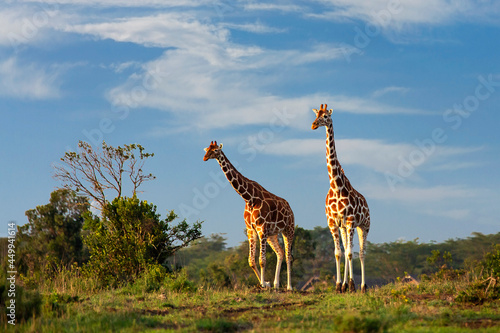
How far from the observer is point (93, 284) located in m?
20.3

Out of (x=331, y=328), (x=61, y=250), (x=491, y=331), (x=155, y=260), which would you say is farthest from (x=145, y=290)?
(x=61, y=250)

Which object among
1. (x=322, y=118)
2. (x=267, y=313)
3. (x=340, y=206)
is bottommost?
(x=267, y=313)

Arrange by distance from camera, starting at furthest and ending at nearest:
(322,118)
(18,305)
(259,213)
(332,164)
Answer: (259,213) < (332,164) < (322,118) < (18,305)

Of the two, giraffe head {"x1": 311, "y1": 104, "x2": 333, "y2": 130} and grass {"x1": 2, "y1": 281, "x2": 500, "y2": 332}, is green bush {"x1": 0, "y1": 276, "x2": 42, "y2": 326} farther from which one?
giraffe head {"x1": 311, "y1": 104, "x2": 333, "y2": 130}

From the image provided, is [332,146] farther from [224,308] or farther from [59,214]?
[59,214]

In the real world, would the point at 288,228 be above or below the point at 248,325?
above

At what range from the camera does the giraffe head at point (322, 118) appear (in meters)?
A: 18.1

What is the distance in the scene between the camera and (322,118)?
60.1 ft

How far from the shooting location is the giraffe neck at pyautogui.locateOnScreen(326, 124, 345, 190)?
1844 centimetres

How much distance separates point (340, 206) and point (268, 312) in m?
5.50

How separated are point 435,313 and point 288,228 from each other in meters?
8.21

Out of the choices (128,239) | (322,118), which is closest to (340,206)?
(322,118)

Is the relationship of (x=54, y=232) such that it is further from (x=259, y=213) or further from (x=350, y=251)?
(x=350, y=251)

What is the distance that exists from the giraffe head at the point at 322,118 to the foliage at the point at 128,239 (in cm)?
740
